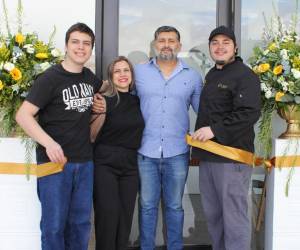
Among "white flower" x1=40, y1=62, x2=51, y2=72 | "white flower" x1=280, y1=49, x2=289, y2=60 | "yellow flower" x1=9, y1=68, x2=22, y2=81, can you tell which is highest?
"white flower" x1=280, y1=49, x2=289, y2=60

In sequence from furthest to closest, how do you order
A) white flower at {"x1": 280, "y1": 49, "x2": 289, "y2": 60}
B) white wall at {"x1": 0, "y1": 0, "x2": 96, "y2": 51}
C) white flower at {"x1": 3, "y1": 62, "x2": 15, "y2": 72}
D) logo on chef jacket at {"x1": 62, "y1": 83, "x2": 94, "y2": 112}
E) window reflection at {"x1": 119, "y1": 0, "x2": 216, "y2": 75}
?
window reflection at {"x1": 119, "y1": 0, "x2": 216, "y2": 75}, white wall at {"x1": 0, "y1": 0, "x2": 96, "y2": 51}, white flower at {"x1": 280, "y1": 49, "x2": 289, "y2": 60}, white flower at {"x1": 3, "y1": 62, "x2": 15, "y2": 72}, logo on chef jacket at {"x1": 62, "y1": 83, "x2": 94, "y2": 112}

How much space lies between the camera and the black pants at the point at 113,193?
2994 millimetres

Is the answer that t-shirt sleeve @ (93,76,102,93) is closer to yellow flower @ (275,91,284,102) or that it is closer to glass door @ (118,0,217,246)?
glass door @ (118,0,217,246)

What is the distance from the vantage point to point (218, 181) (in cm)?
297

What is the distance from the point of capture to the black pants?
2994 millimetres

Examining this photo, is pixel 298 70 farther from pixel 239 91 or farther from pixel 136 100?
pixel 136 100

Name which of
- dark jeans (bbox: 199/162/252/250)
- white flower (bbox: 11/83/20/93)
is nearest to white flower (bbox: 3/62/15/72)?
white flower (bbox: 11/83/20/93)

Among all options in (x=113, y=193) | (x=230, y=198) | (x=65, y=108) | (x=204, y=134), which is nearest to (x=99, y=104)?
(x=65, y=108)

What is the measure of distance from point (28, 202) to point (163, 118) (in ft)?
3.81

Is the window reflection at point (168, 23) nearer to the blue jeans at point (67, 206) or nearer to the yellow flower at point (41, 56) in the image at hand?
the yellow flower at point (41, 56)

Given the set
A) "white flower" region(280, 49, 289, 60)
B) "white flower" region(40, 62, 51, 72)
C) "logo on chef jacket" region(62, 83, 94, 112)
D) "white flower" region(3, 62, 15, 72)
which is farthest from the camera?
"white flower" region(280, 49, 289, 60)

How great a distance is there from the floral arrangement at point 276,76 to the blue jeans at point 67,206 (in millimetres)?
1324

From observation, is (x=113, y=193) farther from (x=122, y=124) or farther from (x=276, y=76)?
(x=276, y=76)

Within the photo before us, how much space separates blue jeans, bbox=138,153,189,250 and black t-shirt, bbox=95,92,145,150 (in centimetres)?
22
